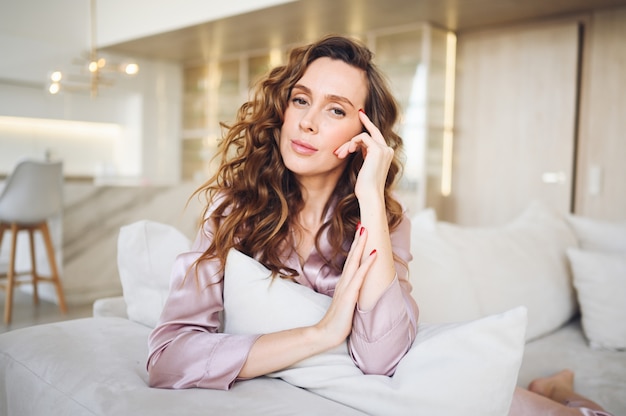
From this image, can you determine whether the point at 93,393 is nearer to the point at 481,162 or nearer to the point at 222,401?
the point at 222,401

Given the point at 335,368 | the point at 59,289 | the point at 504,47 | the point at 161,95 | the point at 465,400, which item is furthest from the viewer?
the point at 161,95

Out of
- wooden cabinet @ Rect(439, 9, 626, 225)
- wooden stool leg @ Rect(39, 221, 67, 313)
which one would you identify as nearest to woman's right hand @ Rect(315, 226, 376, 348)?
wooden stool leg @ Rect(39, 221, 67, 313)

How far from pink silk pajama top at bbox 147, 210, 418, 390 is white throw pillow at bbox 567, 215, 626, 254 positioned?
1402mm

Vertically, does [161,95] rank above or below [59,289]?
above

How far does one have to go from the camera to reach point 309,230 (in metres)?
1.31

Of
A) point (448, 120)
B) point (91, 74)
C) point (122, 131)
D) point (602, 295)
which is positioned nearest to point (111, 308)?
point (602, 295)

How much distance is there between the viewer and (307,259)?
4.12 ft

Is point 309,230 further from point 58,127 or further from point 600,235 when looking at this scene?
point 58,127

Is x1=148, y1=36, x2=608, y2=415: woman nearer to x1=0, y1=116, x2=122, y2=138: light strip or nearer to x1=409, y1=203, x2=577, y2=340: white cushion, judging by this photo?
x1=409, y1=203, x2=577, y2=340: white cushion

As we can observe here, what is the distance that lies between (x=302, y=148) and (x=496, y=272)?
1.00 meters

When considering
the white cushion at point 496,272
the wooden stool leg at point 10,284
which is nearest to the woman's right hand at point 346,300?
the white cushion at point 496,272

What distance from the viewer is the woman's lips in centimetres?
123

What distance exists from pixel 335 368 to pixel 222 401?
0.71 ft

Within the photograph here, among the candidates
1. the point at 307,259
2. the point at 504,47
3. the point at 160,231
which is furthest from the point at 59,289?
the point at 504,47
